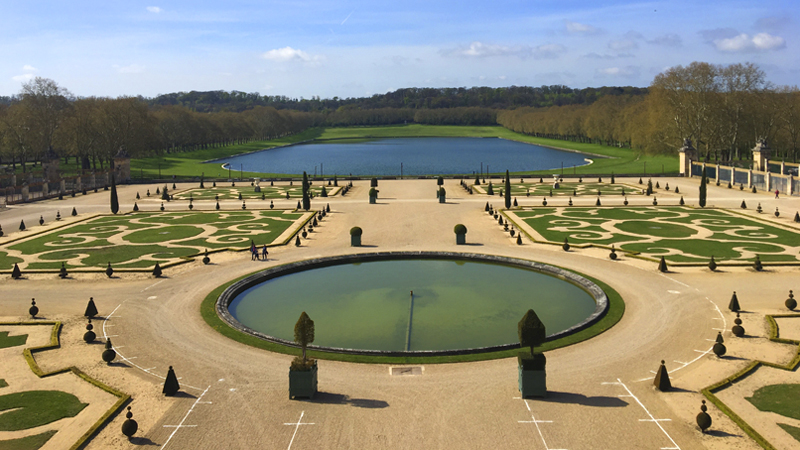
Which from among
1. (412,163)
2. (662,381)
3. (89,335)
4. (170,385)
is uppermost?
(412,163)

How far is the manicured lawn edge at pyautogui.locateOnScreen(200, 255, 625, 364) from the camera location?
25266mm

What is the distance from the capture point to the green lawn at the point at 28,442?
18656 mm

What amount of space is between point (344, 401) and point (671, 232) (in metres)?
39.0

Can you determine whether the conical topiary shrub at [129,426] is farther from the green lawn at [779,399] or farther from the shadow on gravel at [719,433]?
the green lawn at [779,399]

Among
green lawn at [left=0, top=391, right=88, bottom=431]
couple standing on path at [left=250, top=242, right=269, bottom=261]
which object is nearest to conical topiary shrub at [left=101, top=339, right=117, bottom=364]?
green lawn at [left=0, top=391, right=88, bottom=431]

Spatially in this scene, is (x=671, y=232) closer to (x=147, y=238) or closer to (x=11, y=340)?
(x=147, y=238)

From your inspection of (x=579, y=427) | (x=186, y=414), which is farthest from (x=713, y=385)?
(x=186, y=414)

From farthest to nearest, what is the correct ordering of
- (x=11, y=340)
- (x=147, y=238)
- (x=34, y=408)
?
(x=147, y=238) → (x=11, y=340) → (x=34, y=408)

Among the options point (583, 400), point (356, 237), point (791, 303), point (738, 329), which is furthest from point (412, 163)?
point (583, 400)

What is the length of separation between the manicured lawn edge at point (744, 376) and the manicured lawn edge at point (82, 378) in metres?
19.8

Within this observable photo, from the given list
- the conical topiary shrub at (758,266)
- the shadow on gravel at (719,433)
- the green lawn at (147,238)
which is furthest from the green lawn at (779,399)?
the green lawn at (147,238)

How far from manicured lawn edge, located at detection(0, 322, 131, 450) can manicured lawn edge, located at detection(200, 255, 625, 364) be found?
620cm

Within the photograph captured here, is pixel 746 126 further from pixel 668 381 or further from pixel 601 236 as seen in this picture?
pixel 668 381

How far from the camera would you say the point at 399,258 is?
4472 centimetres
